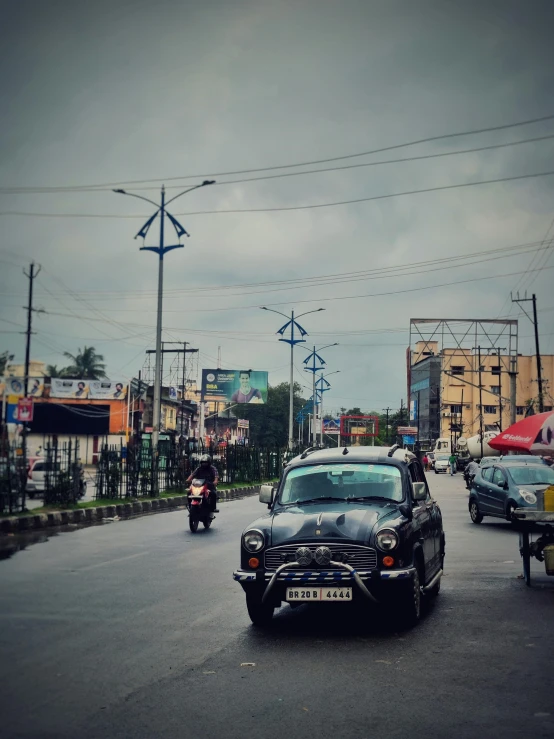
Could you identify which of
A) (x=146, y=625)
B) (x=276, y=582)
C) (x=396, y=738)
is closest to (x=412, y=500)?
(x=276, y=582)

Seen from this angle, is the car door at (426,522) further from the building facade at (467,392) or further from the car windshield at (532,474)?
the building facade at (467,392)

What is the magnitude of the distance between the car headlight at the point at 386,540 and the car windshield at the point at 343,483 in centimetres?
116

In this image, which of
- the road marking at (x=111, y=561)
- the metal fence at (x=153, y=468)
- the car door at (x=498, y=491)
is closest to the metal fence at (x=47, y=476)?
the metal fence at (x=153, y=468)

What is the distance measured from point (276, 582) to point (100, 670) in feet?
6.58

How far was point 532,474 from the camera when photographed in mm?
22344

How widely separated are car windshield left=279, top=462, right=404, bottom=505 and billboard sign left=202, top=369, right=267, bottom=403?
69997mm

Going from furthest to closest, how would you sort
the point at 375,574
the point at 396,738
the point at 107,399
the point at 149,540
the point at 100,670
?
the point at 107,399 → the point at 149,540 → the point at 375,574 → the point at 100,670 → the point at 396,738

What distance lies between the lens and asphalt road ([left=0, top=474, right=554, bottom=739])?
5570 millimetres

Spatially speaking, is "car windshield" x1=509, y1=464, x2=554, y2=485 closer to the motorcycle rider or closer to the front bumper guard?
the motorcycle rider

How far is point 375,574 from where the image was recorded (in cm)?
830

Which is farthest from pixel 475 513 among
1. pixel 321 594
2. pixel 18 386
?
pixel 18 386

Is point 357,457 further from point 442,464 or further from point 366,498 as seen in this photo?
point 442,464

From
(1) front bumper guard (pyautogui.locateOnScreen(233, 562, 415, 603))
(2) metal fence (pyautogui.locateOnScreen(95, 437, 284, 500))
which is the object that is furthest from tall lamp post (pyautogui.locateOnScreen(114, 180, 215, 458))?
(1) front bumper guard (pyautogui.locateOnScreen(233, 562, 415, 603))

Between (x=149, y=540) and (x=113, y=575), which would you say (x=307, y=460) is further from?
(x=149, y=540)
